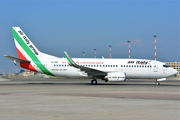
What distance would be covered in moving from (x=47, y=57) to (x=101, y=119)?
32105 millimetres

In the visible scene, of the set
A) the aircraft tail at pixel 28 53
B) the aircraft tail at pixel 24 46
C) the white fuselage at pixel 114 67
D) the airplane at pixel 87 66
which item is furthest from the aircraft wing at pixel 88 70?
the aircraft tail at pixel 24 46

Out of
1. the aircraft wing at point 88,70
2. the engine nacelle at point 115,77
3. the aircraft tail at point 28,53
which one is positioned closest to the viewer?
the aircraft wing at point 88,70

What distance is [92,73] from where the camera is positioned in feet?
127

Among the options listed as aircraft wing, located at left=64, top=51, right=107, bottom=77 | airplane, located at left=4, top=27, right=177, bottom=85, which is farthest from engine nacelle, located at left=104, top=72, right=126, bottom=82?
aircraft wing, located at left=64, top=51, right=107, bottom=77

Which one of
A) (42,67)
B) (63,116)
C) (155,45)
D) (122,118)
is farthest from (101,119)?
(155,45)

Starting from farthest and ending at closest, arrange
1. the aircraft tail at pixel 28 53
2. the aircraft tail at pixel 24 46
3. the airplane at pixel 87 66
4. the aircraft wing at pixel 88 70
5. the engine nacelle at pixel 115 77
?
the aircraft tail at pixel 24 46 → the aircraft tail at pixel 28 53 → the airplane at pixel 87 66 → the engine nacelle at pixel 115 77 → the aircraft wing at pixel 88 70

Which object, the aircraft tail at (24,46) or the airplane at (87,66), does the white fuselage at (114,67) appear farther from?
the aircraft tail at (24,46)

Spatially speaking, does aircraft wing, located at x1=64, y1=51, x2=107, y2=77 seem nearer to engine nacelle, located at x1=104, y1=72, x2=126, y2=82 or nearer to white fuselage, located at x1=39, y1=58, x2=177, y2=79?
white fuselage, located at x1=39, y1=58, x2=177, y2=79

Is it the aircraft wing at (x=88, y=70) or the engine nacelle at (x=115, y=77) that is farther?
the engine nacelle at (x=115, y=77)

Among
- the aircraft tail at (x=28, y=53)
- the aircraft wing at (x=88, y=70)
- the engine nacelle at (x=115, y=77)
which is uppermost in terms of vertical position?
the aircraft tail at (x=28, y=53)

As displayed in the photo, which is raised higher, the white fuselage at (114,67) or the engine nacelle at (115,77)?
the white fuselage at (114,67)

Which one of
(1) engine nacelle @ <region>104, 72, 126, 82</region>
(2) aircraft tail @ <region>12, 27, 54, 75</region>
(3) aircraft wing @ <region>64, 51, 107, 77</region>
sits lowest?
(1) engine nacelle @ <region>104, 72, 126, 82</region>

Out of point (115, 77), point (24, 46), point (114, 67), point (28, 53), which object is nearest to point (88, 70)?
point (115, 77)

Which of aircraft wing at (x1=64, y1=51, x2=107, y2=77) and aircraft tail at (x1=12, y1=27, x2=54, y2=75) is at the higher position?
aircraft tail at (x1=12, y1=27, x2=54, y2=75)
